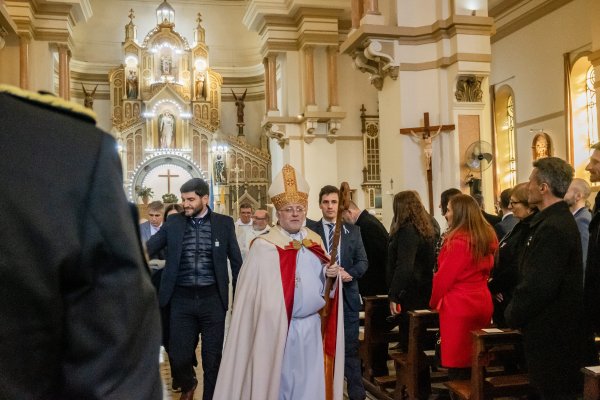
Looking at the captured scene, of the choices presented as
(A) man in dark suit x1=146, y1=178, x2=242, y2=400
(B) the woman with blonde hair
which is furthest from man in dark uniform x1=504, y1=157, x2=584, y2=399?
(A) man in dark suit x1=146, y1=178, x2=242, y2=400

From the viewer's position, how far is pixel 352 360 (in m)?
5.23

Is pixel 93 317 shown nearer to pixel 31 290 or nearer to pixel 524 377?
pixel 31 290

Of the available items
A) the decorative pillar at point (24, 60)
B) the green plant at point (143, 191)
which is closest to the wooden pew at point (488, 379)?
the decorative pillar at point (24, 60)

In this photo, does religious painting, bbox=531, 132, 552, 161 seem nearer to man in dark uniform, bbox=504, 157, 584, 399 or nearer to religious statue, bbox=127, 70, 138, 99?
man in dark uniform, bbox=504, 157, 584, 399

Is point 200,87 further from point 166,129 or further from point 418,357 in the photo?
point 418,357

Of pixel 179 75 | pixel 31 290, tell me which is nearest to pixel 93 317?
pixel 31 290

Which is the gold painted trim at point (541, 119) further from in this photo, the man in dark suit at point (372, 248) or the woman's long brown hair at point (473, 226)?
the woman's long brown hair at point (473, 226)

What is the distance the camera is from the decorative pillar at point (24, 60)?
1368cm

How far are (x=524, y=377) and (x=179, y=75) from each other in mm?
22094

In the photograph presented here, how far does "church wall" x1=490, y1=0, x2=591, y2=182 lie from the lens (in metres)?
13.8

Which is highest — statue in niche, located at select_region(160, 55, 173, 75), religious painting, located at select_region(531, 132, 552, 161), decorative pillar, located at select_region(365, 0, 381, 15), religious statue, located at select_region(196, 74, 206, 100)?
statue in niche, located at select_region(160, 55, 173, 75)

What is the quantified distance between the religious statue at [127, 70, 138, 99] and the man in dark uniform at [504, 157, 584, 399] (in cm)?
2217

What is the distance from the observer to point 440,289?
459cm

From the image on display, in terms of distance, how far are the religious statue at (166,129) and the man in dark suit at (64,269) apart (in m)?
22.8
